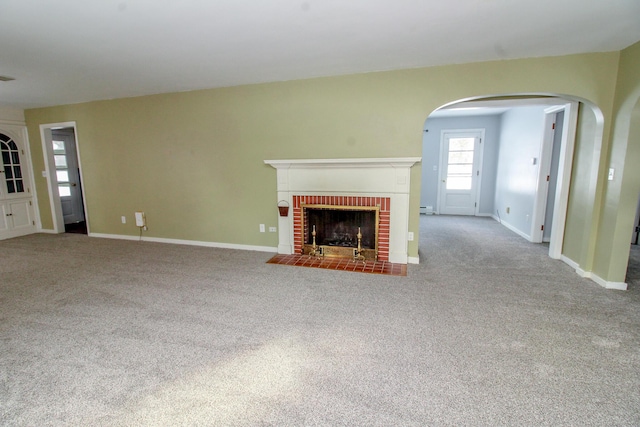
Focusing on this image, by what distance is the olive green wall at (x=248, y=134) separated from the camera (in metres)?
3.33

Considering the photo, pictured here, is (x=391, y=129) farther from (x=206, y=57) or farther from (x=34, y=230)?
(x=34, y=230)

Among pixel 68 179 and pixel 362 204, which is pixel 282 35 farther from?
pixel 68 179

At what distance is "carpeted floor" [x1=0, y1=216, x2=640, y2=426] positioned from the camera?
1.63m

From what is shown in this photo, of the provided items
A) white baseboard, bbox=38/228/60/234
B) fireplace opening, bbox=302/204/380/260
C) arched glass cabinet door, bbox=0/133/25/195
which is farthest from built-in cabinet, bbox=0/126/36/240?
fireplace opening, bbox=302/204/380/260

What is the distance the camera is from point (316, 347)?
217 centimetres

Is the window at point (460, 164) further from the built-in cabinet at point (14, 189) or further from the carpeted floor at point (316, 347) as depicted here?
the built-in cabinet at point (14, 189)

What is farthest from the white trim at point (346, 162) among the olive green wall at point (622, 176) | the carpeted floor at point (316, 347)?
the olive green wall at point (622, 176)

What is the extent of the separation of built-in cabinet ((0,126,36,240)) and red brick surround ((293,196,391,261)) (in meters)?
5.43

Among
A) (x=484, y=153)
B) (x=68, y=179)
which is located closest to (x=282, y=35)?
(x=484, y=153)

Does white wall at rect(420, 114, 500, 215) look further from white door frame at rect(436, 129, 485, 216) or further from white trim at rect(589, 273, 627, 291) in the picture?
white trim at rect(589, 273, 627, 291)

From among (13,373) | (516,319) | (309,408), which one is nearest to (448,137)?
(516,319)

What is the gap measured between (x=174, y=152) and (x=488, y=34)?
434 centimetres

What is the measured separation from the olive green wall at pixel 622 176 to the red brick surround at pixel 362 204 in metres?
2.22

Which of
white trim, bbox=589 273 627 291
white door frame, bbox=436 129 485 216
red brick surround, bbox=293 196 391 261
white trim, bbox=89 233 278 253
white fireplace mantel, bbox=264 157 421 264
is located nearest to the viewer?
white trim, bbox=589 273 627 291
